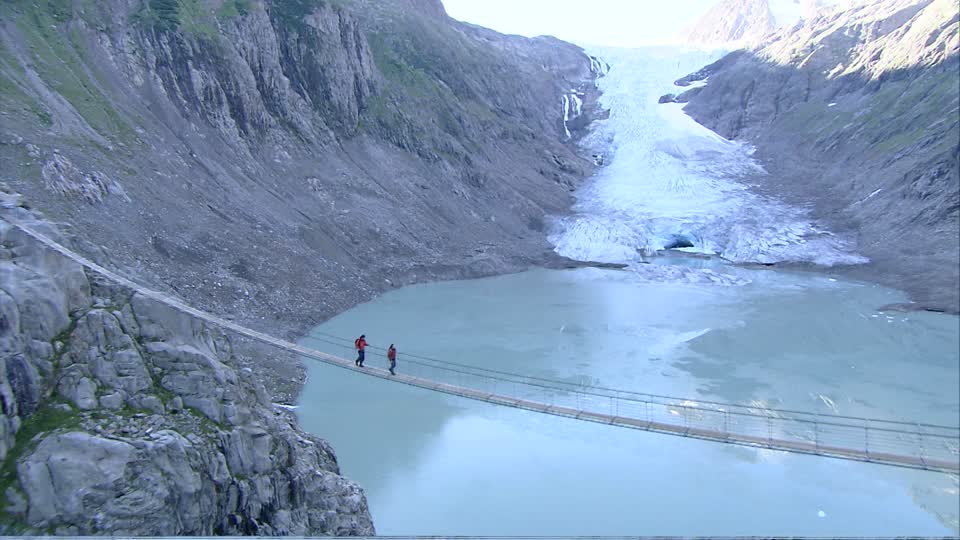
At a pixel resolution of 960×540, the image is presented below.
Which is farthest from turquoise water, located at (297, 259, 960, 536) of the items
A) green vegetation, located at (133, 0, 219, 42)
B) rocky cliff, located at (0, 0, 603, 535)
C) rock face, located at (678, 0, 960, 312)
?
green vegetation, located at (133, 0, 219, 42)

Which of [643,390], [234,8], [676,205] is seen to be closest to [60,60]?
[234,8]

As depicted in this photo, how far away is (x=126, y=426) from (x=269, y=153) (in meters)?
19.8

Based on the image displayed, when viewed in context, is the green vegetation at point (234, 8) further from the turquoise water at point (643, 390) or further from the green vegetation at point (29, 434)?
the green vegetation at point (29, 434)

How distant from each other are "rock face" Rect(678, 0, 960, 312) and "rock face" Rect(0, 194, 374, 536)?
673 inches

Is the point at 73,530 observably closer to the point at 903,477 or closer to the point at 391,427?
the point at 391,427

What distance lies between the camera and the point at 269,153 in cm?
2511

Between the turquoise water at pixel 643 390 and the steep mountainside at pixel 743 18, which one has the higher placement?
the steep mountainside at pixel 743 18

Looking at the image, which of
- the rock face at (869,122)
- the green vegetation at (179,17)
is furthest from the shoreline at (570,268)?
the green vegetation at (179,17)

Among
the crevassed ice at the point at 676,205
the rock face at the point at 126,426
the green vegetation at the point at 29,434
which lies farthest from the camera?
the crevassed ice at the point at 676,205

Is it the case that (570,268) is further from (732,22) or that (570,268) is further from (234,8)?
(732,22)

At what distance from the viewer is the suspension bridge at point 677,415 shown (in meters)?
8.34

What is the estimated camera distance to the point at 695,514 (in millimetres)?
9352

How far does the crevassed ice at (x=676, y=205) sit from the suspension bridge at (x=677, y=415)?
48.4ft

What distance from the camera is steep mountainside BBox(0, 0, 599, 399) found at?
1733 cm
